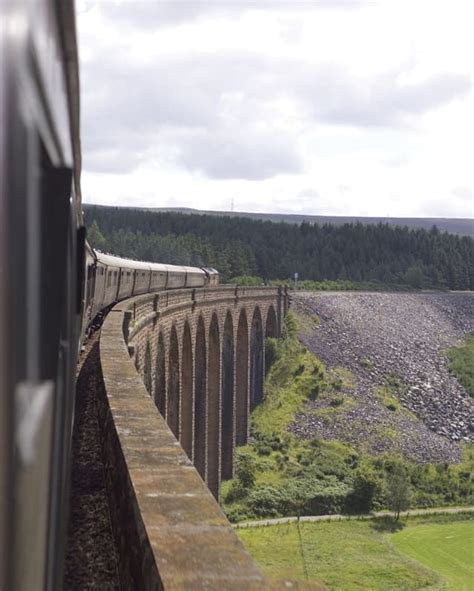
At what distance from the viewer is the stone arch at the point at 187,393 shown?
20.3 m

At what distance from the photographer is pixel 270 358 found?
123 feet

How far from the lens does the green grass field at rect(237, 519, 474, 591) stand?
1991 centimetres

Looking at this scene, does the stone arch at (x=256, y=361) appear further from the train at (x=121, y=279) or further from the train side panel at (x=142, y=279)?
the train side panel at (x=142, y=279)

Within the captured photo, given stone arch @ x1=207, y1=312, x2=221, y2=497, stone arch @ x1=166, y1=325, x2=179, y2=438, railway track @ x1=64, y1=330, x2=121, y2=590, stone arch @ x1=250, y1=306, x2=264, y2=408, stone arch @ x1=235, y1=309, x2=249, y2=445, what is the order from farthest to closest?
1. stone arch @ x1=250, y1=306, x2=264, y2=408
2. stone arch @ x1=235, y1=309, x2=249, y2=445
3. stone arch @ x1=207, y1=312, x2=221, y2=497
4. stone arch @ x1=166, y1=325, x2=179, y2=438
5. railway track @ x1=64, y1=330, x2=121, y2=590

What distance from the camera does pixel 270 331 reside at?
1500 inches

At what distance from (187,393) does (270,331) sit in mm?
17407

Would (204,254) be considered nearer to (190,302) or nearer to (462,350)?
(462,350)

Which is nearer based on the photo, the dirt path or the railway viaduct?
the railway viaduct

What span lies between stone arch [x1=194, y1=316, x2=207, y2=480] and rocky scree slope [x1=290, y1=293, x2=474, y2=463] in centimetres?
917

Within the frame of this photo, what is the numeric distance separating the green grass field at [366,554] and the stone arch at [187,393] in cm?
379

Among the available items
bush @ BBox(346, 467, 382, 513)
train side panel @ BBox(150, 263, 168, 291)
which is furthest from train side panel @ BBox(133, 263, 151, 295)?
bush @ BBox(346, 467, 382, 513)

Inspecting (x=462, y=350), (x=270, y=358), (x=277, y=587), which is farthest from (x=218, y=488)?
(x=462, y=350)

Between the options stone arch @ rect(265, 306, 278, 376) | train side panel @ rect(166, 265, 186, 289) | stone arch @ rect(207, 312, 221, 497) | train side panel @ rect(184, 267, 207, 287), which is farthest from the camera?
stone arch @ rect(265, 306, 278, 376)

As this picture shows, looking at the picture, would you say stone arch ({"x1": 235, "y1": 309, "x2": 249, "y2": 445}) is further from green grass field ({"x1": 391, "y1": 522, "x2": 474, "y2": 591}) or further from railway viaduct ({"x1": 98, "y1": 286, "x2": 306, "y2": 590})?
A: railway viaduct ({"x1": 98, "y1": 286, "x2": 306, "y2": 590})
